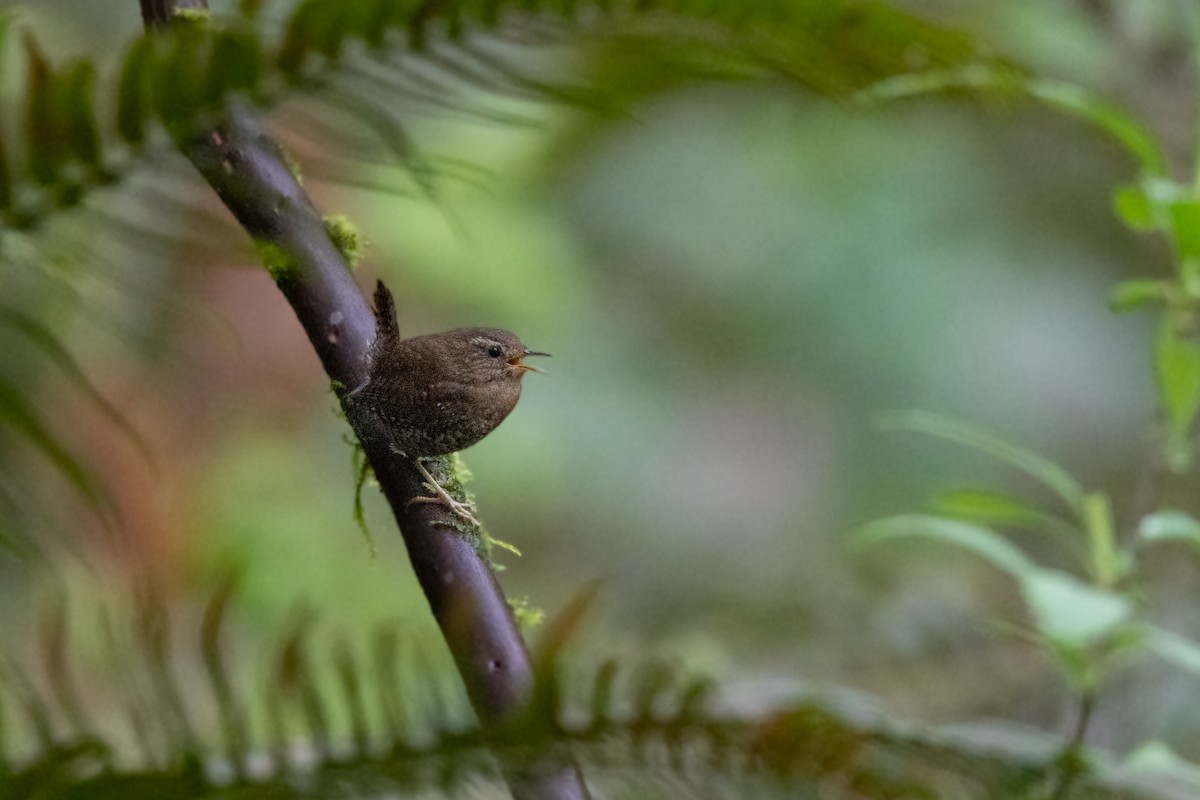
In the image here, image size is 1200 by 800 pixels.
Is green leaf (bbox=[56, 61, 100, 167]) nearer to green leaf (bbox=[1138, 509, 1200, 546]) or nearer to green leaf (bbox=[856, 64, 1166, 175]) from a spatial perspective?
green leaf (bbox=[856, 64, 1166, 175])

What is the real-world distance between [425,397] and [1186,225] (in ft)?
2.08

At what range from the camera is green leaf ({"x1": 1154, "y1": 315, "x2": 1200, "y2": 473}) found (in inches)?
36.5

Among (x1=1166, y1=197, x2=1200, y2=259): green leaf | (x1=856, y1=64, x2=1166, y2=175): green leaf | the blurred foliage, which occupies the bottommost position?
the blurred foliage

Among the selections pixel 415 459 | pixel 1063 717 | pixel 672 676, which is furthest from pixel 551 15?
pixel 1063 717

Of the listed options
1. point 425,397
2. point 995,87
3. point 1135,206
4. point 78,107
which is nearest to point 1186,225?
point 1135,206

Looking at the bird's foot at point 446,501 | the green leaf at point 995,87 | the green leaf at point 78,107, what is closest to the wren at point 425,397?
the bird's foot at point 446,501

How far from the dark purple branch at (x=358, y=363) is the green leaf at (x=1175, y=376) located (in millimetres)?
647

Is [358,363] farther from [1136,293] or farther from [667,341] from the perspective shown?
[667,341]

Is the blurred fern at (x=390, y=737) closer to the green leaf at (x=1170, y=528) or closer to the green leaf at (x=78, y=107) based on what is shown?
the green leaf at (x=78, y=107)

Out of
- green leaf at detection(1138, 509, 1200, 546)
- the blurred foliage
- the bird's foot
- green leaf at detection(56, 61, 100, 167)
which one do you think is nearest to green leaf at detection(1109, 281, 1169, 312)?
the blurred foliage

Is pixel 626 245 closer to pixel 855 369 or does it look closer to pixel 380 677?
pixel 855 369

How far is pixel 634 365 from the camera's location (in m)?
2.80

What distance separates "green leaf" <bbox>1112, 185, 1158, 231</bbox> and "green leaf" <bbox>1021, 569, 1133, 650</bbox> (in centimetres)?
27

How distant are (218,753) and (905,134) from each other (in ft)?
8.47
